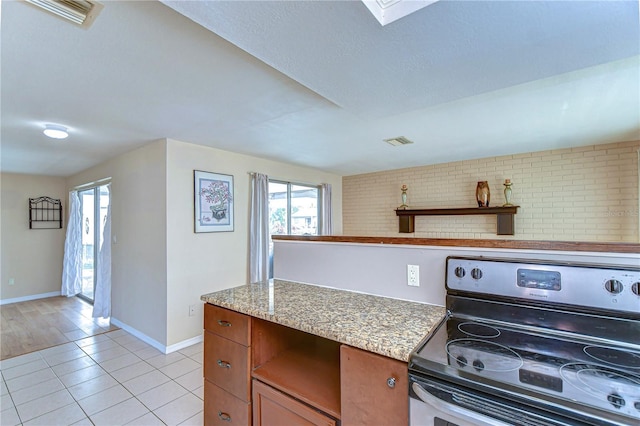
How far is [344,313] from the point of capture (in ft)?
4.74

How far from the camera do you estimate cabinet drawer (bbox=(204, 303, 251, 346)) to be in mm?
1540

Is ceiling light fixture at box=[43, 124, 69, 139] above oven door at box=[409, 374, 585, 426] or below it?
above

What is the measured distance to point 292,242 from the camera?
2.21m

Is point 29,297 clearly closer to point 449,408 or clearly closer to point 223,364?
point 223,364

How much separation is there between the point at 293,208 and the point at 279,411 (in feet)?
12.2

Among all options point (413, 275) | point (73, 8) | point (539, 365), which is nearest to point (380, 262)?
point (413, 275)

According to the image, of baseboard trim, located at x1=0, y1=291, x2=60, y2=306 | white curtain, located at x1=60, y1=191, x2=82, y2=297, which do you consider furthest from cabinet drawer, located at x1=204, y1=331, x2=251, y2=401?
baseboard trim, located at x1=0, y1=291, x2=60, y2=306

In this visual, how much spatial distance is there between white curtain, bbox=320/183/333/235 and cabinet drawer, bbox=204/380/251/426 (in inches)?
148

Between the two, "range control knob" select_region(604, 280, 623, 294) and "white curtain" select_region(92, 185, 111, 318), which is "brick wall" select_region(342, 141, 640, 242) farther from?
"white curtain" select_region(92, 185, 111, 318)

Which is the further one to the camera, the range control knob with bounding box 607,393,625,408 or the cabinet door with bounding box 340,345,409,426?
the cabinet door with bounding box 340,345,409,426

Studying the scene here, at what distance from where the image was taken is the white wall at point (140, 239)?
3.22m

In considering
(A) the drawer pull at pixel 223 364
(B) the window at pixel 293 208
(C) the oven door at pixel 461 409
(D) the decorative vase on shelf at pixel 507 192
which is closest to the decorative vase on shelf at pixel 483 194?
(D) the decorative vase on shelf at pixel 507 192

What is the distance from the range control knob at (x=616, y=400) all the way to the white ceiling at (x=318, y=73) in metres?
1.23

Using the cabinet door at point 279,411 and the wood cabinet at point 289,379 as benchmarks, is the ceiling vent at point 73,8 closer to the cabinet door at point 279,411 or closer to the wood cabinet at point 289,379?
the wood cabinet at point 289,379
